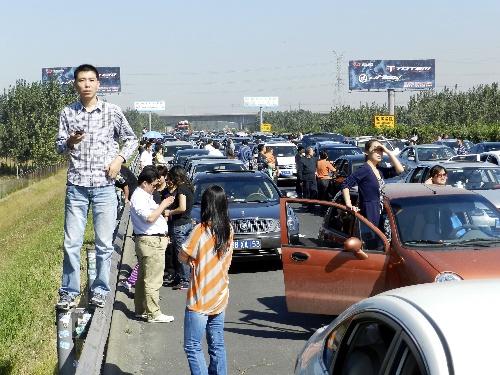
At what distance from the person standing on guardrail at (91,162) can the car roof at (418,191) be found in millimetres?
3738

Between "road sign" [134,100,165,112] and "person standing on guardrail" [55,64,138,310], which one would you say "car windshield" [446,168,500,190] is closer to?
"person standing on guardrail" [55,64,138,310]

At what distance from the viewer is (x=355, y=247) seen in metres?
8.77


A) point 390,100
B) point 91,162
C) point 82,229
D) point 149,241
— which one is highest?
point 390,100

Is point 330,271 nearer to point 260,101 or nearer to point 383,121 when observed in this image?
point 383,121

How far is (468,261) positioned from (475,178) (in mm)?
8916

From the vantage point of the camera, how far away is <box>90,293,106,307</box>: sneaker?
709 centimetres

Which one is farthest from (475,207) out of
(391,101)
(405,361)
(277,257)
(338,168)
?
(391,101)

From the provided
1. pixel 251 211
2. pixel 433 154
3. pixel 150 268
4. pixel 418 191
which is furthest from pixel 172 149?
pixel 418 191

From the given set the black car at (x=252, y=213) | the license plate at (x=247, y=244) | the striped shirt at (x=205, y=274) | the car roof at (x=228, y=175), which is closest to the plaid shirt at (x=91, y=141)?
the striped shirt at (x=205, y=274)

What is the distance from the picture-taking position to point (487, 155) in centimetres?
2705

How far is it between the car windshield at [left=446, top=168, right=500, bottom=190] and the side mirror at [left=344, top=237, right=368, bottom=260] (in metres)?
8.20

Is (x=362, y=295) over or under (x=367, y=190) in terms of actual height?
under

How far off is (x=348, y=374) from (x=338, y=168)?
20702 millimetres

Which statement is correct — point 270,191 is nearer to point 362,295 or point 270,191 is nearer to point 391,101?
point 362,295
